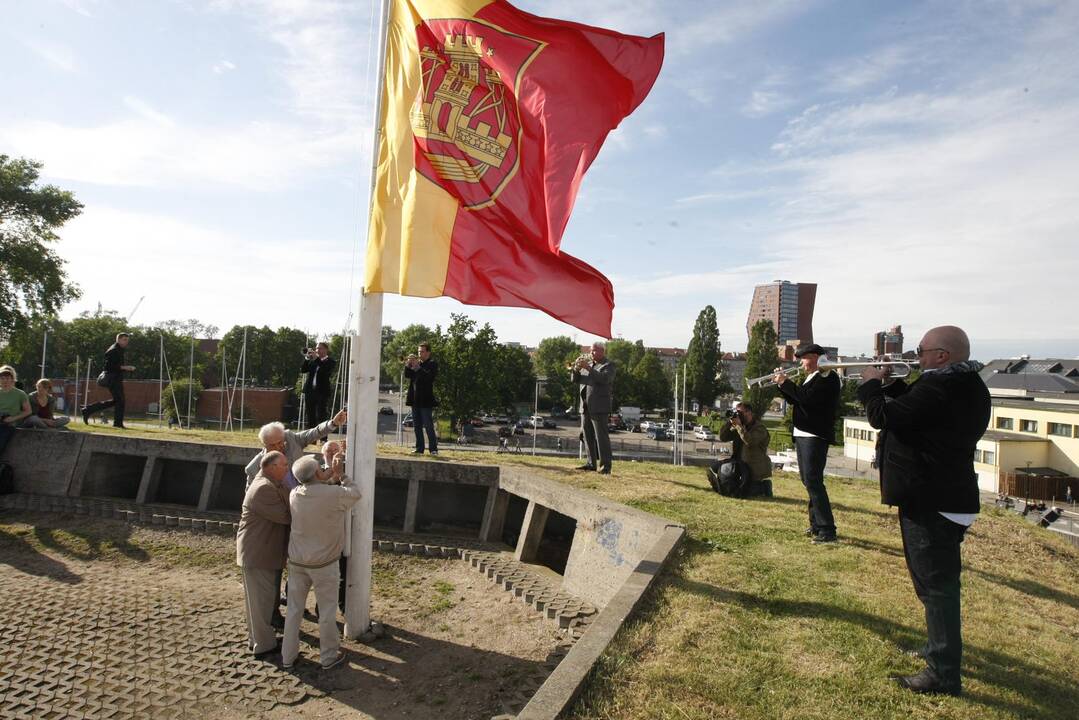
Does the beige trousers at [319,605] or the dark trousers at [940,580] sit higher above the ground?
the dark trousers at [940,580]

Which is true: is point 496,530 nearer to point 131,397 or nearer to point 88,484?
point 88,484

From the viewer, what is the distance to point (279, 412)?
55.4 m

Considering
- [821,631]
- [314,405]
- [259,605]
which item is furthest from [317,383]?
[821,631]

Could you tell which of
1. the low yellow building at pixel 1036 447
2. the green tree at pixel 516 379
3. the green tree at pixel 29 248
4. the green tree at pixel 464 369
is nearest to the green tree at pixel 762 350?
the low yellow building at pixel 1036 447

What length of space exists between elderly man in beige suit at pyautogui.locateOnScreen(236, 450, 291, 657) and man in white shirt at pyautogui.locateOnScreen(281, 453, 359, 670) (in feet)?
0.85

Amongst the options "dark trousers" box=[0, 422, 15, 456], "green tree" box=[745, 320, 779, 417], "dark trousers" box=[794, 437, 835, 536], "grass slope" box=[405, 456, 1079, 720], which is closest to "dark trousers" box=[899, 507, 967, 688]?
"grass slope" box=[405, 456, 1079, 720]

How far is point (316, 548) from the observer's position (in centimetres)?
594

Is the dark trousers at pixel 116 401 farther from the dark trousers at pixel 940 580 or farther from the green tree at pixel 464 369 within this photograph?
the green tree at pixel 464 369

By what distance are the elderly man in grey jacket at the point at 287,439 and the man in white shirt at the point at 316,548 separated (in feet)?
2.35

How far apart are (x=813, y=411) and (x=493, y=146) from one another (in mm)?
4513

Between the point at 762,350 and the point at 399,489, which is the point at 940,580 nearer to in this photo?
the point at 399,489

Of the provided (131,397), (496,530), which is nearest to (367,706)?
(496,530)

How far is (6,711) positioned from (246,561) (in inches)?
83.0

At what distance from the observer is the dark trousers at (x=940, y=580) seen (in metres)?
3.83
